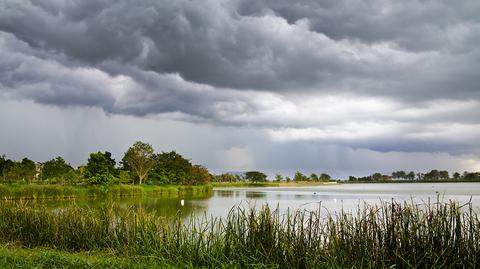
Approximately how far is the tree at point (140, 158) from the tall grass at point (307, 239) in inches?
2334

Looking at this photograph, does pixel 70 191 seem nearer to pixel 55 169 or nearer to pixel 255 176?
pixel 55 169

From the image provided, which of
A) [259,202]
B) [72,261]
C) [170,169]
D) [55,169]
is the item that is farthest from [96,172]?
[72,261]

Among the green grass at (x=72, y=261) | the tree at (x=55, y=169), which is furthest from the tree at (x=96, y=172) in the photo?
the green grass at (x=72, y=261)

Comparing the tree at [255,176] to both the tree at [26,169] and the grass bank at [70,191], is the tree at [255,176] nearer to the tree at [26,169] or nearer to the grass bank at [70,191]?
the grass bank at [70,191]

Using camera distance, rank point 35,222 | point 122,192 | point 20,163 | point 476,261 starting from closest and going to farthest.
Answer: point 476,261 → point 35,222 → point 122,192 → point 20,163

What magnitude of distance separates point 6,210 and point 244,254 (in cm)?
766

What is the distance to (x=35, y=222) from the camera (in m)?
11.5

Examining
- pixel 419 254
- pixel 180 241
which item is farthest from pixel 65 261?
pixel 419 254

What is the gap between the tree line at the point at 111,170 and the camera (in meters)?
49.0

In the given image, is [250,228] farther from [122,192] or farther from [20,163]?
[20,163]

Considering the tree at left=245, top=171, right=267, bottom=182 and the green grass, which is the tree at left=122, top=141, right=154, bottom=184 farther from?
the tree at left=245, top=171, right=267, bottom=182

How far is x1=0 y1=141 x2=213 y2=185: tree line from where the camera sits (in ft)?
161

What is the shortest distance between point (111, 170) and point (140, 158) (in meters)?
13.3

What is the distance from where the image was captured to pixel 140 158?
69.6 m
